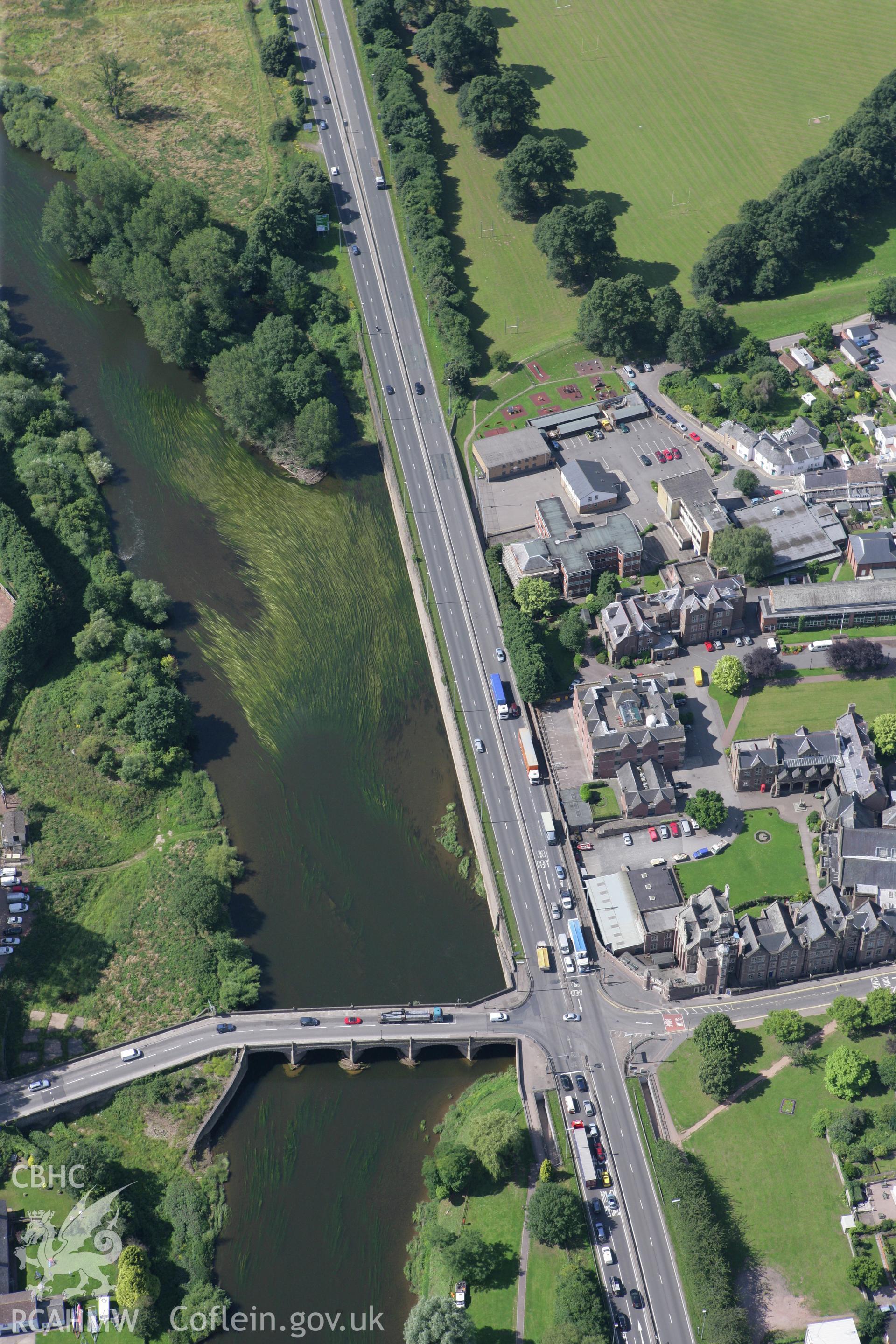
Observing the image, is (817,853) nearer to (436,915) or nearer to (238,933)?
(436,915)

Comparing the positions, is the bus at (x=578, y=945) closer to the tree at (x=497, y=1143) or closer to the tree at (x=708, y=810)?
the tree at (x=708, y=810)

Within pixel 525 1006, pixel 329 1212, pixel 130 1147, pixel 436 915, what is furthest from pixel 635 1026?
Answer: pixel 130 1147

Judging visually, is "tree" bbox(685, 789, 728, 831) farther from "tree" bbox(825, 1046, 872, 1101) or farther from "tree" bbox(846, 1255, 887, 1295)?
"tree" bbox(846, 1255, 887, 1295)

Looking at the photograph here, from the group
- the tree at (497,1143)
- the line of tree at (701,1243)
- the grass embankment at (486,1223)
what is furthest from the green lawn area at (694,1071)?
the tree at (497,1143)

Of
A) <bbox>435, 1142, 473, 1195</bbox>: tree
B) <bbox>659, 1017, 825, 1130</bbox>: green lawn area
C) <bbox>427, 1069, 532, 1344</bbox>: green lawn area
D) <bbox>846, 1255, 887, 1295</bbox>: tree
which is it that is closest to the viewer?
<bbox>846, 1255, 887, 1295</bbox>: tree

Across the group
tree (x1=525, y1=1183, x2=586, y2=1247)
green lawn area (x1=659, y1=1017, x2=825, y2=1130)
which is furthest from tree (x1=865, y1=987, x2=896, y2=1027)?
tree (x1=525, y1=1183, x2=586, y2=1247)
